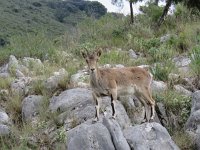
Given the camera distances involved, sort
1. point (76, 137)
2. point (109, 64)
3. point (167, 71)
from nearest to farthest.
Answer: point (76, 137) < point (167, 71) < point (109, 64)

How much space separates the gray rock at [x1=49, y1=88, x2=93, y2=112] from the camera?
11.1 m

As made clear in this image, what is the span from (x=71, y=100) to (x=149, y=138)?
8.62 feet

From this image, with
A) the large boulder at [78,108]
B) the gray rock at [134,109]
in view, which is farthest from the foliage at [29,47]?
the gray rock at [134,109]

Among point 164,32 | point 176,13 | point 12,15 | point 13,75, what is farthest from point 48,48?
point 12,15

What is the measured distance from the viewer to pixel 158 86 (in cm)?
1196

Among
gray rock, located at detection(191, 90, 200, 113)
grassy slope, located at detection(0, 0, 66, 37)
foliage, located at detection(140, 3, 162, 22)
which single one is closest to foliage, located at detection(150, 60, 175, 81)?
gray rock, located at detection(191, 90, 200, 113)

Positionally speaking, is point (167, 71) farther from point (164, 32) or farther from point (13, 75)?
point (164, 32)

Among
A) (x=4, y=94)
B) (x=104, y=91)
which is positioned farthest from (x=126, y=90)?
(x=4, y=94)

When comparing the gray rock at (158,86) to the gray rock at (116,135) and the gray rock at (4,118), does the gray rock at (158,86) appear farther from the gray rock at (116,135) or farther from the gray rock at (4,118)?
the gray rock at (4,118)

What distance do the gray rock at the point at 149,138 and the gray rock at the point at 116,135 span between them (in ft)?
0.60

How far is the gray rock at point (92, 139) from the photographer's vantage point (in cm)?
894

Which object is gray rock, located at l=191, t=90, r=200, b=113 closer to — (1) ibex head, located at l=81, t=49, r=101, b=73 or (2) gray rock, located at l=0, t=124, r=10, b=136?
(1) ibex head, located at l=81, t=49, r=101, b=73

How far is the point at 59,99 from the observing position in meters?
11.5

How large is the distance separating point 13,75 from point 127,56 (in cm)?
331
